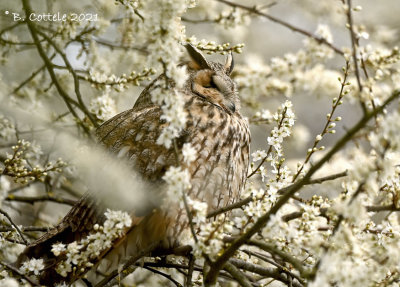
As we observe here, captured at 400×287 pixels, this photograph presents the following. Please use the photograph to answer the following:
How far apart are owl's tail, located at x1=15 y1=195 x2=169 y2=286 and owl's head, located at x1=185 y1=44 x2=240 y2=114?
0.67 m

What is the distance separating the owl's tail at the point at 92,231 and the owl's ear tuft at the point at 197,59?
0.78 metres

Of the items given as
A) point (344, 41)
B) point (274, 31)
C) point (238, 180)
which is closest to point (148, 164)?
point (238, 180)

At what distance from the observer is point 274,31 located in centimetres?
651

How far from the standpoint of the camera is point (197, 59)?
2.57 meters

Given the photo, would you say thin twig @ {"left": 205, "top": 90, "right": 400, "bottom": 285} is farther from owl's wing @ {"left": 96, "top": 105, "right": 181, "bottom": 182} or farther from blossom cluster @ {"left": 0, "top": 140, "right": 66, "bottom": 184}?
blossom cluster @ {"left": 0, "top": 140, "right": 66, "bottom": 184}

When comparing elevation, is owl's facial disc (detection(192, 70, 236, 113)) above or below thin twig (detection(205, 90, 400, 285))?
above

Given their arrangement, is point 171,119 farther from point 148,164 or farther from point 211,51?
point 211,51

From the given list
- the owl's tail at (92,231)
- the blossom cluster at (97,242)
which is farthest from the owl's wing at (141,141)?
the blossom cluster at (97,242)

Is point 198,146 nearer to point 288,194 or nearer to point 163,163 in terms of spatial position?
point 163,163

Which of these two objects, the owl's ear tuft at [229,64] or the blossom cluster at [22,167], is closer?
the blossom cluster at [22,167]

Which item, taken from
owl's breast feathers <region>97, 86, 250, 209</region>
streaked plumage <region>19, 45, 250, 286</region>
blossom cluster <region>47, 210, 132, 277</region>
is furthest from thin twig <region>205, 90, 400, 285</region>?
owl's breast feathers <region>97, 86, 250, 209</region>

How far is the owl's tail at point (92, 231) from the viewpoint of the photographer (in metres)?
2.02

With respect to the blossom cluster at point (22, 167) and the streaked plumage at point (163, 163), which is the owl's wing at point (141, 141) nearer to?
the streaked plumage at point (163, 163)

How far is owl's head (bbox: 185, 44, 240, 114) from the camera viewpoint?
255cm
